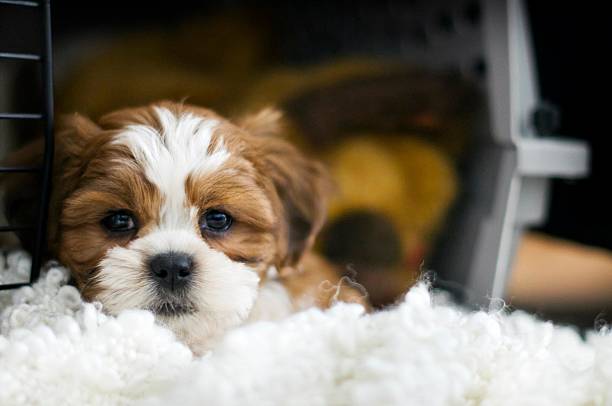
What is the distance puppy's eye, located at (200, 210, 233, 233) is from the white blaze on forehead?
0.08 feet

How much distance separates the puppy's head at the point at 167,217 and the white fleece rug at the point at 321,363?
9 cm

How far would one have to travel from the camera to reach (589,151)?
5.61 ft

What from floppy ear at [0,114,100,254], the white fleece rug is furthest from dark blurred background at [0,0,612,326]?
the white fleece rug

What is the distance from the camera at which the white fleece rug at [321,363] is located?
696 mm

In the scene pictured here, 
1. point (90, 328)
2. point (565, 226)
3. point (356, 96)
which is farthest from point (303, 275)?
point (565, 226)

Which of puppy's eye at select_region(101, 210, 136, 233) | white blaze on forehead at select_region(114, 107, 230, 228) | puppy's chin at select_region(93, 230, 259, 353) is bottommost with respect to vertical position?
puppy's chin at select_region(93, 230, 259, 353)

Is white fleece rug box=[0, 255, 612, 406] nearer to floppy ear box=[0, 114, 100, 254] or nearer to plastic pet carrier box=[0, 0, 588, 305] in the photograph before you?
floppy ear box=[0, 114, 100, 254]

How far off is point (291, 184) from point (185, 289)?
329mm

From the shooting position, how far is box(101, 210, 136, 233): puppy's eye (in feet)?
3.40

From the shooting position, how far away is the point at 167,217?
1.04 metres

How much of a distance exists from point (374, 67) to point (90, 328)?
1.32 m

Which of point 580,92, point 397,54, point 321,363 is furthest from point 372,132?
point 321,363

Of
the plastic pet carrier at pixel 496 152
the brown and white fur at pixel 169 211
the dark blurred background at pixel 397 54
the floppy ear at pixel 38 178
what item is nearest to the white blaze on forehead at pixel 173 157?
the brown and white fur at pixel 169 211

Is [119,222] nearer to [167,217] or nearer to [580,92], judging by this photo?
[167,217]
